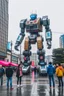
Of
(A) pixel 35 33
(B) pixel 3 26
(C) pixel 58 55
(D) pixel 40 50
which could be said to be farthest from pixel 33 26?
(B) pixel 3 26

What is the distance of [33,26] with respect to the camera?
36156 millimetres

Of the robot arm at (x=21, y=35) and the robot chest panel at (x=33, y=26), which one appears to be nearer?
the robot chest panel at (x=33, y=26)

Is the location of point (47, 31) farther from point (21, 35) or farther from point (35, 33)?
point (21, 35)

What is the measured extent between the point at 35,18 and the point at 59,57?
43340 millimetres

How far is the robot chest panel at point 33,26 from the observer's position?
35969 millimetres

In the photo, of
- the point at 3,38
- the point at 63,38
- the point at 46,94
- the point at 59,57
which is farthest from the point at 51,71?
the point at 63,38

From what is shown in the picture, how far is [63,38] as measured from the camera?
117000 millimetres

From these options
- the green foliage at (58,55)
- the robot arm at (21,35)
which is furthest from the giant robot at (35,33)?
the green foliage at (58,55)

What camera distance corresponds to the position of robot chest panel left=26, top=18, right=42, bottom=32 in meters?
36.0

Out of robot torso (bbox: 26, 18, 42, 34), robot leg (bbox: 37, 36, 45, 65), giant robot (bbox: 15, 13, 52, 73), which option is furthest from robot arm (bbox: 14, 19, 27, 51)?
robot leg (bbox: 37, 36, 45, 65)

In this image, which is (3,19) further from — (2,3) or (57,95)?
(57,95)

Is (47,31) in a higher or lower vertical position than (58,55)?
higher

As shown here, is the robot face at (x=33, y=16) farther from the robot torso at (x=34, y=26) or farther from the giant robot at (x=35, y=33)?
the robot torso at (x=34, y=26)

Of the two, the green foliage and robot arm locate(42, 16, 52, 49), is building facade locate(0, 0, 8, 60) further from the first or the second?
robot arm locate(42, 16, 52, 49)
